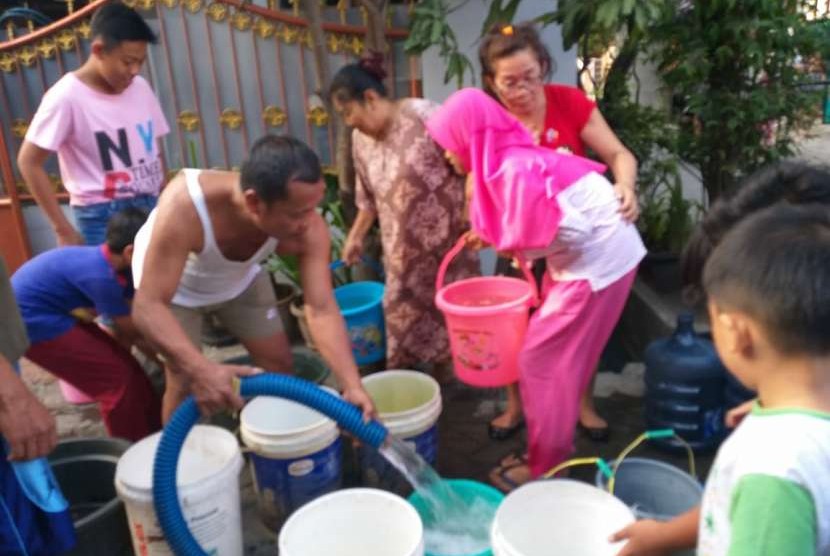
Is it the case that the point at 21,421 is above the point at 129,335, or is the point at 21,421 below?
above

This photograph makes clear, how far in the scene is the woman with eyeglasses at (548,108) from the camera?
7.94ft

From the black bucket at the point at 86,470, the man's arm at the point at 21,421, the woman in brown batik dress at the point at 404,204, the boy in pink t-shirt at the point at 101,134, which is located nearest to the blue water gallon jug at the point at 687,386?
the woman in brown batik dress at the point at 404,204

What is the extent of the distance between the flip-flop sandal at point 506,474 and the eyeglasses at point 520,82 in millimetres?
1370

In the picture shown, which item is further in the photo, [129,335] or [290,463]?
[129,335]

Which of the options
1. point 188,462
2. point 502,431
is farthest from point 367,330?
point 188,462

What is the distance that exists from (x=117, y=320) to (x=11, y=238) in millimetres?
2543

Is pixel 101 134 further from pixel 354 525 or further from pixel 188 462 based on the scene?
pixel 354 525

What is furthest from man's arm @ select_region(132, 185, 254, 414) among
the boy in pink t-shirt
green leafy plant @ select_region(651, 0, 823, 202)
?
green leafy plant @ select_region(651, 0, 823, 202)

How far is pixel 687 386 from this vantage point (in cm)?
266

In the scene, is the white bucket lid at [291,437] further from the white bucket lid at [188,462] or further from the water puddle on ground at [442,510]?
the water puddle on ground at [442,510]

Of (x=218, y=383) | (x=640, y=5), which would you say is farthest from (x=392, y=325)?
(x=640, y=5)

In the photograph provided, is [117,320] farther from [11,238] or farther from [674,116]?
[674,116]

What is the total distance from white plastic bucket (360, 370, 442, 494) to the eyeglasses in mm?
1091

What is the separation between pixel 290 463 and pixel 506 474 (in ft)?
2.69
